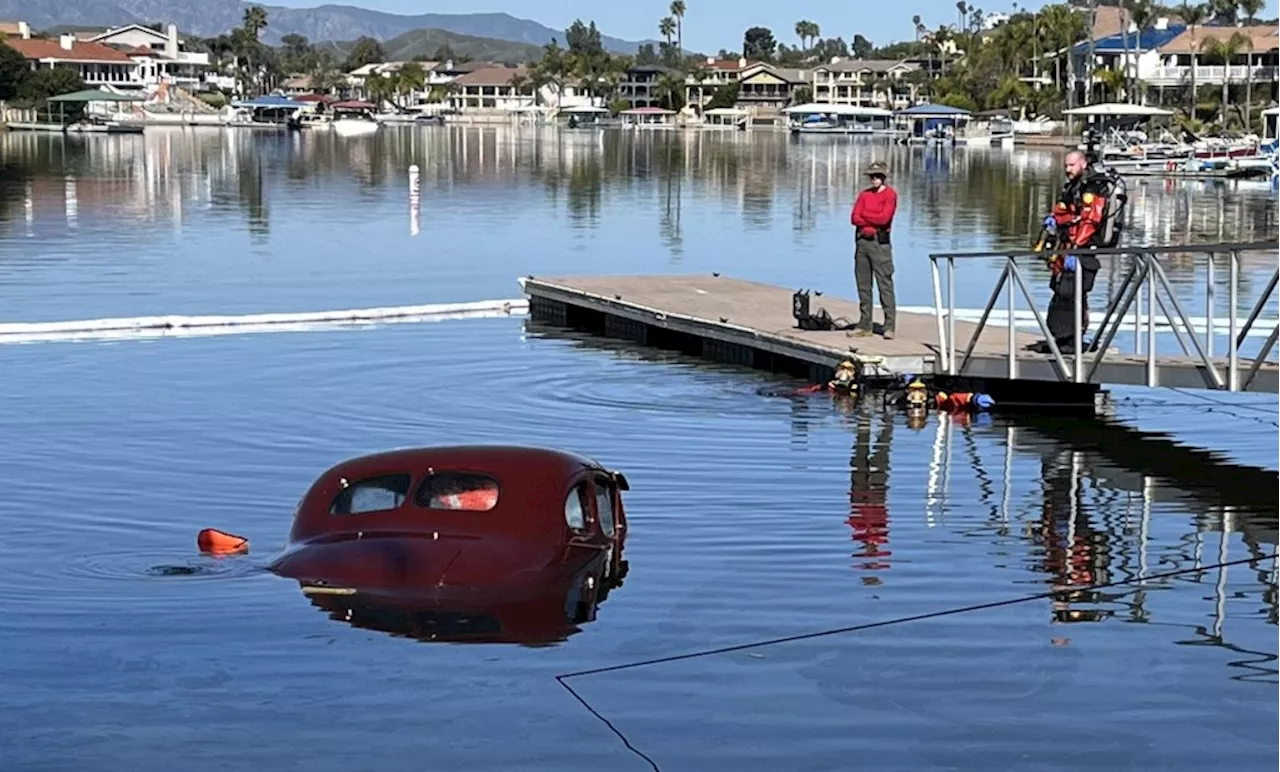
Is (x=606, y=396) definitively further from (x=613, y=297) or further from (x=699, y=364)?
(x=613, y=297)

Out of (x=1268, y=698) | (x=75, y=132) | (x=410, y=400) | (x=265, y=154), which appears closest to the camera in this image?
(x=1268, y=698)

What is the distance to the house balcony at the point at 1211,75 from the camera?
144 meters

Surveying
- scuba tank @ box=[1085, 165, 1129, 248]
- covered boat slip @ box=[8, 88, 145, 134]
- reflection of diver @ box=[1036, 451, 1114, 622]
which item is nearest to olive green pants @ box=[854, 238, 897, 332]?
scuba tank @ box=[1085, 165, 1129, 248]

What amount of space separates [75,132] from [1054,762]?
488 feet

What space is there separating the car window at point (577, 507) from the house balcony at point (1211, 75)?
131 metres

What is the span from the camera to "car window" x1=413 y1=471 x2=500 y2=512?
1416 cm

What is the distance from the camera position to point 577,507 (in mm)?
14875

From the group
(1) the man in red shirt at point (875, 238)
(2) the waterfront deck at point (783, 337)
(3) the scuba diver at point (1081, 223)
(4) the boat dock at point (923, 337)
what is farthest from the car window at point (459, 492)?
(1) the man in red shirt at point (875, 238)

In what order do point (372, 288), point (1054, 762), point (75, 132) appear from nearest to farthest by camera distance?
point (1054, 762) < point (372, 288) < point (75, 132)

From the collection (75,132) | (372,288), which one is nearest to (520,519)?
(372,288)

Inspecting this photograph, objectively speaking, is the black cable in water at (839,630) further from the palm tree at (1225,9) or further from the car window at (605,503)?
the palm tree at (1225,9)

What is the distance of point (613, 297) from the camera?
100ft

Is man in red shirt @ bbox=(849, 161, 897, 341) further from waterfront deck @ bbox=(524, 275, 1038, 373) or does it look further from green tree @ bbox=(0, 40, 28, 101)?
green tree @ bbox=(0, 40, 28, 101)

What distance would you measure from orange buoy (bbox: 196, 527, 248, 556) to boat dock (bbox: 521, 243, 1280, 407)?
9.12m
